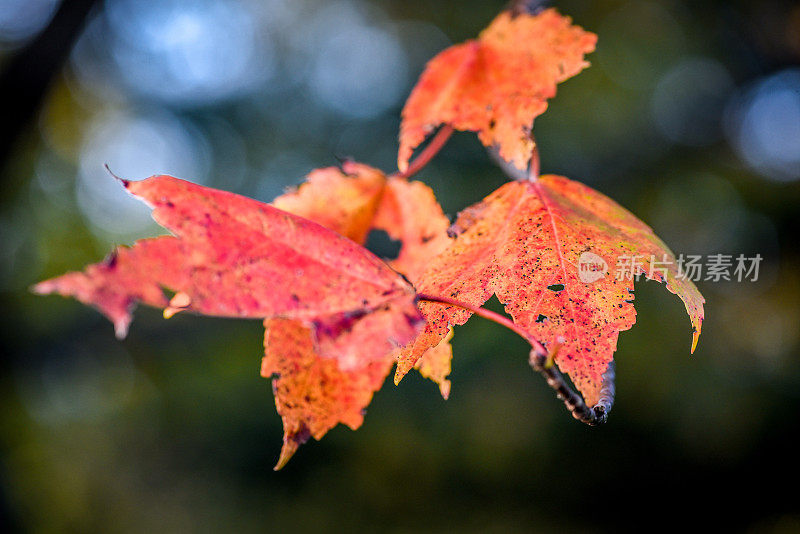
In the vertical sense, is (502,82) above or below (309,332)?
above

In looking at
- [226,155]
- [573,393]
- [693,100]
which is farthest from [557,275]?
[226,155]

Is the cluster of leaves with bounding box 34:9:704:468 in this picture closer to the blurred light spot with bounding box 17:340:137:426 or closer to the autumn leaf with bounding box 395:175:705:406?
the autumn leaf with bounding box 395:175:705:406

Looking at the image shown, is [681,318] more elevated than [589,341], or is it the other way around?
[589,341]

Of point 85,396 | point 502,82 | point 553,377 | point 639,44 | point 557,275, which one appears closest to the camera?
point 553,377

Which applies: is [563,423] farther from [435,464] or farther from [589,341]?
[589,341]

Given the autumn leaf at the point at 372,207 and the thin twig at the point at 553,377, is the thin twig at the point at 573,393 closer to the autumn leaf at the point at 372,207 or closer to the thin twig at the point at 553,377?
the thin twig at the point at 553,377

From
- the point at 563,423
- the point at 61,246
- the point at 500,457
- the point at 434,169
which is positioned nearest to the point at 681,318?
the point at 563,423

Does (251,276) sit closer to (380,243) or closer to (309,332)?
(309,332)
